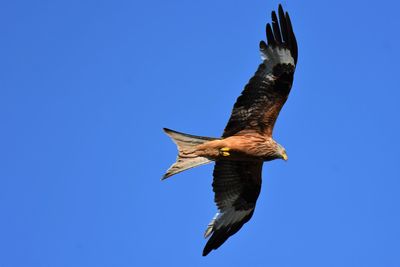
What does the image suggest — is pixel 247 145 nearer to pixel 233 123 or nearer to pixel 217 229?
pixel 233 123

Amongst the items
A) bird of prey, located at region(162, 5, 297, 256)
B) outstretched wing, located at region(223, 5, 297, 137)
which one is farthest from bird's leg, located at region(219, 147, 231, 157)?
outstretched wing, located at region(223, 5, 297, 137)

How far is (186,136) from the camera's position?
12.6 m

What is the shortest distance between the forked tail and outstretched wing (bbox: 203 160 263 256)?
938 mm

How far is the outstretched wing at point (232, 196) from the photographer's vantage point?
13362mm

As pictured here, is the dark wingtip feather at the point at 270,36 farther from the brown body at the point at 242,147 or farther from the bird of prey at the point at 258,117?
the brown body at the point at 242,147

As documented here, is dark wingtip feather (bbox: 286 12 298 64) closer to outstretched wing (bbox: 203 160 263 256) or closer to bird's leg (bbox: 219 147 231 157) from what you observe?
bird's leg (bbox: 219 147 231 157)

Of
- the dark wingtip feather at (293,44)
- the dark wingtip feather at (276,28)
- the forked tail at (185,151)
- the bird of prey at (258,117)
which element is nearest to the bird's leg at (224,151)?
the bird of prey at (258,117)

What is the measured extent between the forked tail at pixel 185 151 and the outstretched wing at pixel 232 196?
938mm

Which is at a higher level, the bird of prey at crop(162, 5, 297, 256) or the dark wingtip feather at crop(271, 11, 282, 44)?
the dark wingtip feather at crop(271, 11, 282, 44)

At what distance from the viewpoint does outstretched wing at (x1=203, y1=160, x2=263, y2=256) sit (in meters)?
13.4

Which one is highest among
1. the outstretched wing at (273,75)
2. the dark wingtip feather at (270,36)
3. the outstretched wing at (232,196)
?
the dark wingtip feather at (270,36)

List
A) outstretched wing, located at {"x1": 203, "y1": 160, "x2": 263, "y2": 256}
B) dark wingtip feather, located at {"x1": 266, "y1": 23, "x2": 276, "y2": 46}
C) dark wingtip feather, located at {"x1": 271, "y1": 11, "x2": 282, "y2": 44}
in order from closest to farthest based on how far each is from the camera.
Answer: dark wingtip feather, located at {"x1": 271, "y1": 11, "x2": 282, "y2": 44}, dark wingtip feather, located at {"x1": 266, "y1": 23, "x2": 276, "y2": 46}, outstretched wing, located at {"x1": 203, "y1": 160, "x2": 263, "y2": 256}

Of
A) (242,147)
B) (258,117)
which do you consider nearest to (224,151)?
(242,147)

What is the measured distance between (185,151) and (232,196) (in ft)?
5.01
